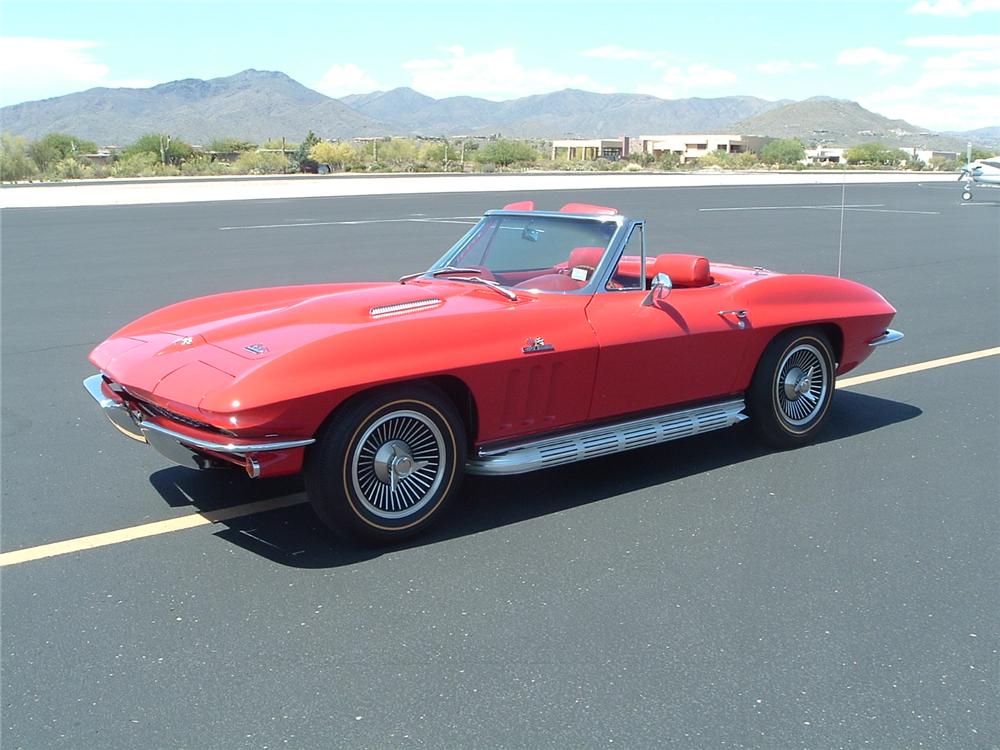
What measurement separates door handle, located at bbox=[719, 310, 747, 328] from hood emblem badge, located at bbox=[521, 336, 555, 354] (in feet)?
4.11

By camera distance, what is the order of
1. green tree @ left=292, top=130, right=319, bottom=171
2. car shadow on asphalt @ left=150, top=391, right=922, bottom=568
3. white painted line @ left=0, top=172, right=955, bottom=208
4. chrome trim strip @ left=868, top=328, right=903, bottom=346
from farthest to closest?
green tree @ left=292, top=130, right=319, bottom=171 < white painted line @ left=0, top=172, right=955, bottom=208 < chrome trim strip @ left=868, top=328, right=903, bottom=346 < car shadow on asphalt @ left=150, top=391, right=922, bottom=568

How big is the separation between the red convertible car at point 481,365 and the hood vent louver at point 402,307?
0.01 metres

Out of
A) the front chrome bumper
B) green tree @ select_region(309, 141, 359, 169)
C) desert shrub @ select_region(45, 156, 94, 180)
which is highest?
green tree @ select_region(309, 141, 359, 169)

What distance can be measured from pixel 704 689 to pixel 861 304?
3569 millimetres

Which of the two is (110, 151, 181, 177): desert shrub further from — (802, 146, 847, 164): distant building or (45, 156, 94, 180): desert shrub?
(802, 146, 847, 164): distant building

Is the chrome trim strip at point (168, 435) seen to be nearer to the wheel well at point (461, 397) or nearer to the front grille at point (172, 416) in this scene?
the front grille at point (172, 416)

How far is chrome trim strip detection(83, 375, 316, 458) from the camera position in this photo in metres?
3.77

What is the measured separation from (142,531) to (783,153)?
7783cm

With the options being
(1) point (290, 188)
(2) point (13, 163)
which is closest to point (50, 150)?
(2) point (13, 163)

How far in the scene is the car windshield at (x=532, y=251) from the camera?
5.16 metres

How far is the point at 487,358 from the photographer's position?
431cm

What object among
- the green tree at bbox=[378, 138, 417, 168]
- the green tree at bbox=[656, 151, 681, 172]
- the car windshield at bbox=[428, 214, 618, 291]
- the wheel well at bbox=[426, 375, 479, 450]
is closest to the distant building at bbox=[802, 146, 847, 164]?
the green tree at bbox=[656, 151, 681, 172]

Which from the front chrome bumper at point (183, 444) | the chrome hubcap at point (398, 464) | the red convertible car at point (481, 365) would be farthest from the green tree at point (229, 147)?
the chrome hubcap at point (398, 464)

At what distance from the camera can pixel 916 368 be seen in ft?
25.3
